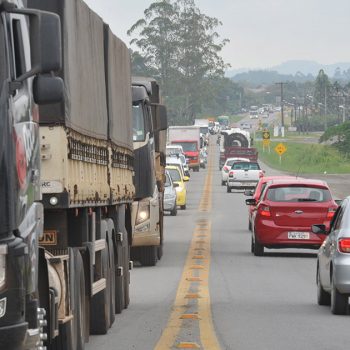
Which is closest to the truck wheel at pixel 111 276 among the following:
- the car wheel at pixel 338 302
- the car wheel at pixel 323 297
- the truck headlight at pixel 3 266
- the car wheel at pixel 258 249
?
the car wheel at pixel 338 302

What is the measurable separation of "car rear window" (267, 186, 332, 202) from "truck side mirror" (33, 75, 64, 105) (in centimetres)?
1965

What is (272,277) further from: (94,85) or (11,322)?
(11,322)

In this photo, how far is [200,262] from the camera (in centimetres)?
2780

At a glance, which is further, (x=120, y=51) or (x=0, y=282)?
(x=120, y=51)

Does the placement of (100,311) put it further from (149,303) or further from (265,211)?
(265,211)

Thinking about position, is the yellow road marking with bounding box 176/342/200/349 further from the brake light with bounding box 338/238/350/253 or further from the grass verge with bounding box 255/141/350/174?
the grass verge with bounding box 255/141/350/174

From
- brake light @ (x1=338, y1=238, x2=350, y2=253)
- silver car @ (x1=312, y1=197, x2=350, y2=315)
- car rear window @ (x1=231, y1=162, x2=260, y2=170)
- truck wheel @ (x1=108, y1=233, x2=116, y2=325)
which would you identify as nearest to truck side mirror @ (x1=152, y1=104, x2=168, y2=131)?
silver car @ (x1=312, y1=197, x2=350, y2=315)

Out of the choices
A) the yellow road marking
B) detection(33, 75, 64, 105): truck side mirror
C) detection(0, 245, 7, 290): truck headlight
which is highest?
detection(33, 75, 64, 105): truck side mirror

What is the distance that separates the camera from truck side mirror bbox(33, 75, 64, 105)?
30.7 ft

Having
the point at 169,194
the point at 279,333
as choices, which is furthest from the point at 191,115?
the point at 279,333

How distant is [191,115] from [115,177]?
171132 millimetres

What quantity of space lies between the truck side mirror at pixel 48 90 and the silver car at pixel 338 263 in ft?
26.0

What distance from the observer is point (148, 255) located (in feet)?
87.9

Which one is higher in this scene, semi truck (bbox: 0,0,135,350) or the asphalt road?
semi truck (bbox: 0,0,135,350)
